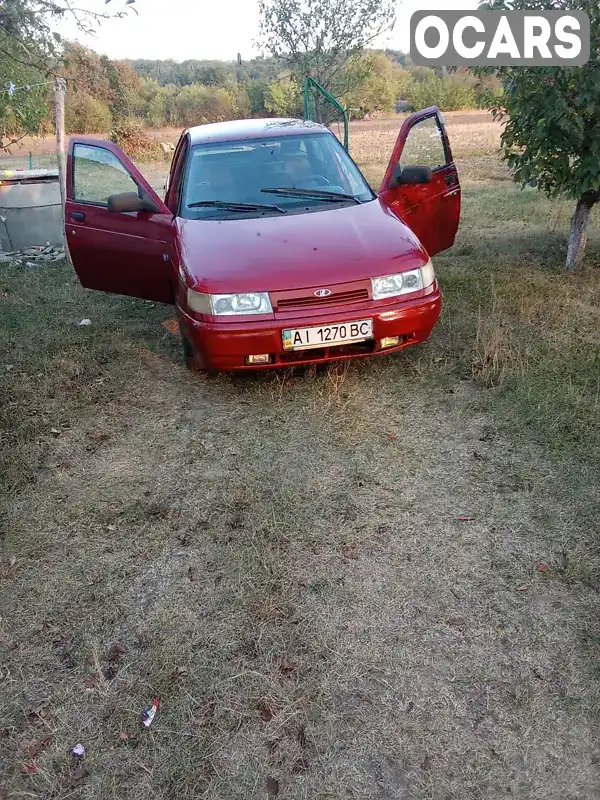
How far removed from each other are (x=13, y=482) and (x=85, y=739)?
1.68 meters

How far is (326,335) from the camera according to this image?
3.65 m

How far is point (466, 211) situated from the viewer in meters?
9.28

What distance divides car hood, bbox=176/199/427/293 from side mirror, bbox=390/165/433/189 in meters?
0.69

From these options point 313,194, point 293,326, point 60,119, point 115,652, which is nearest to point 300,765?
point 115,652

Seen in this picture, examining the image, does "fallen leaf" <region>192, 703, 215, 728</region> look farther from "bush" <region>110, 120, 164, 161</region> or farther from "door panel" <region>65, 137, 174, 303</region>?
"bush" <region>110, 120, 164, 161</region>

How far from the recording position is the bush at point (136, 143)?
19.5m

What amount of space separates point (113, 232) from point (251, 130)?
4.73 feet

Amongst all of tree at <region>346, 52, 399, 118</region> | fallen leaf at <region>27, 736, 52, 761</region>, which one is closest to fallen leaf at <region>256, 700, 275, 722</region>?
fallen leaf at <region>27, 736, 52, 761</region>

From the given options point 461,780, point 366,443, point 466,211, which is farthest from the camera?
point 466,211

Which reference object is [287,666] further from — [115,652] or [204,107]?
[204,107]

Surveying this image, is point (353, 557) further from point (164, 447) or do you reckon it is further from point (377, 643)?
point (164, 447)

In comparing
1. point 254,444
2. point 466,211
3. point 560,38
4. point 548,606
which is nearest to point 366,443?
point 254,444

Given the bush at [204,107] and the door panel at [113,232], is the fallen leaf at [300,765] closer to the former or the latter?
the door panel at [113,232]

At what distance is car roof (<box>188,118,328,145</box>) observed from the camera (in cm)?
499
